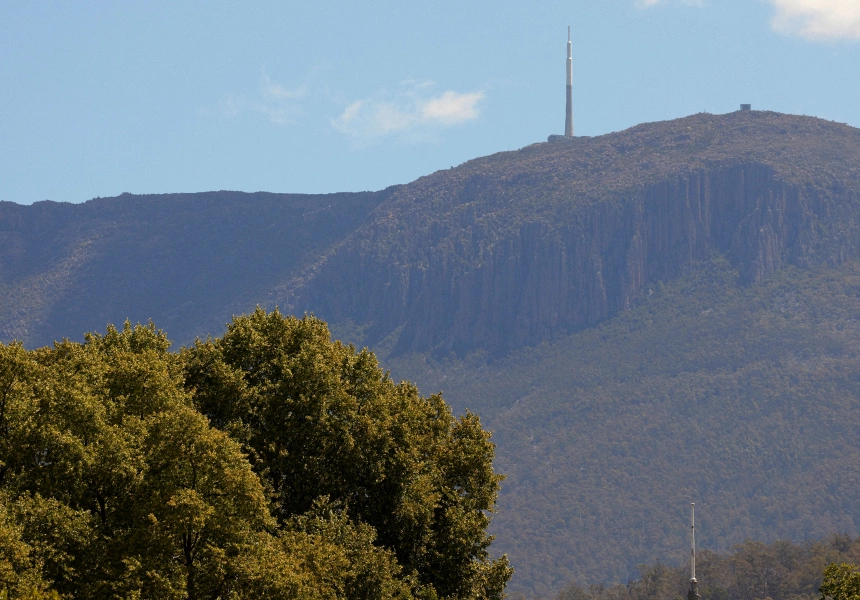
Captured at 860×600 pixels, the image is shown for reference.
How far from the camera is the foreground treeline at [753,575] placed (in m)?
142

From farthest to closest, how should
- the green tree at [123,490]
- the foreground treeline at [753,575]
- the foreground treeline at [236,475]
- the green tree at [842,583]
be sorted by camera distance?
the foreground treeline at [753,575]
the green tree at [842,583]
the foreground treeline at [236,475]
the green tree at [123,490]

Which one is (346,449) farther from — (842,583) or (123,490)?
(842,583)

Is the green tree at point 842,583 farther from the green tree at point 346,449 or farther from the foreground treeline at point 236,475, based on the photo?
the green tree at point 346,449

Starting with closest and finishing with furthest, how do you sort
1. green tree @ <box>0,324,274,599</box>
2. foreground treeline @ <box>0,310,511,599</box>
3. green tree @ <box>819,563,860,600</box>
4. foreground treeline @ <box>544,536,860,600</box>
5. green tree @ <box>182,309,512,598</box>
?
1. green tree @ <box>0,324,274,599</box>
2. foreground treeline @ <box>0,310,511,599</box>
3. green tree @ <box>819,563,860,600</box>
4. green tree @ <box>182,309,512,598</box>
5. foreground treeline @ <box>544,536,860,600</box>

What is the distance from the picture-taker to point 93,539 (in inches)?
1335

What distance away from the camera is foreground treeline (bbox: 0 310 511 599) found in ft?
111

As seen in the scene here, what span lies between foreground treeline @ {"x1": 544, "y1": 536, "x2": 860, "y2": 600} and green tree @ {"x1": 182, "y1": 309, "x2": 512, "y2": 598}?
96.5m

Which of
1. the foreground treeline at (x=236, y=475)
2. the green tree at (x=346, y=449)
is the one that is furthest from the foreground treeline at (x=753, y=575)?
the foreground treeline at (x=236, y=475)

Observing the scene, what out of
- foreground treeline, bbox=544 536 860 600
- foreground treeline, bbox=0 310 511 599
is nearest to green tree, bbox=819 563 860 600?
foreground treeline, bbox=0 310 511 599

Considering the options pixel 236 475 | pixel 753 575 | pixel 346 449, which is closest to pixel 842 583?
pixel 346 449

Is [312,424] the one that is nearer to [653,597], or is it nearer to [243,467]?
[243,467]

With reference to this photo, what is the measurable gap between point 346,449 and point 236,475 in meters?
8.51

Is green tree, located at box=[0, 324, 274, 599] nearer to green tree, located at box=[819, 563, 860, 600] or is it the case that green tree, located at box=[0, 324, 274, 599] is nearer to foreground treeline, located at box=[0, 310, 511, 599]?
foreground treeline, located at box=[0, 310, 511, 599]

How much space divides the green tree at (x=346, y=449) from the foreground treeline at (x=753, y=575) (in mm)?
96491
